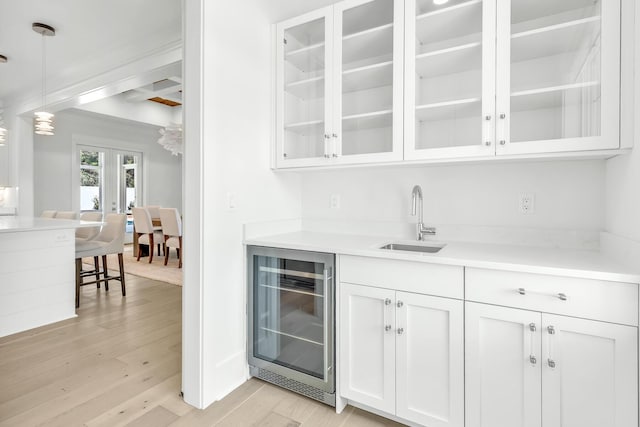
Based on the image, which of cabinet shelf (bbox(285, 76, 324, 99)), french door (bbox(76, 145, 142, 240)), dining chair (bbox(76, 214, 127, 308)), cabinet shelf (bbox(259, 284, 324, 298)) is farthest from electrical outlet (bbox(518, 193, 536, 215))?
french door (bbox(76, 145, 142, 240))

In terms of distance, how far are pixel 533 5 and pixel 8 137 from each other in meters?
7.22

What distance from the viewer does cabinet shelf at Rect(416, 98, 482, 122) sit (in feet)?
5.62

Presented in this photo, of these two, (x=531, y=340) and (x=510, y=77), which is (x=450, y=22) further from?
(x=531, y=340)

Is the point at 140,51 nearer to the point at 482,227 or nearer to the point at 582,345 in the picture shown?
the point at 482,227

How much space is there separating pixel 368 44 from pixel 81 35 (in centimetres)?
318

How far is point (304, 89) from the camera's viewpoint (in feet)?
7.37

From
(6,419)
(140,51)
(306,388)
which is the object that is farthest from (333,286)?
(140,51)

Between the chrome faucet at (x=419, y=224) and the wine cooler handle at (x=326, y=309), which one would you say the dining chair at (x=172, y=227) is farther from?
the chrome faucet at (x=419, y=224)

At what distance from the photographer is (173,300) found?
3.69 m

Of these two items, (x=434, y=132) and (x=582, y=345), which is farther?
(x=434, y=132)

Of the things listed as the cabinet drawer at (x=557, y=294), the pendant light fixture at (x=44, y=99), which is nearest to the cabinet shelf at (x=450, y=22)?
the cabinet drawer at (x=557, y=294)

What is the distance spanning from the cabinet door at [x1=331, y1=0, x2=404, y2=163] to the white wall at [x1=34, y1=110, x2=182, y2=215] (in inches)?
252

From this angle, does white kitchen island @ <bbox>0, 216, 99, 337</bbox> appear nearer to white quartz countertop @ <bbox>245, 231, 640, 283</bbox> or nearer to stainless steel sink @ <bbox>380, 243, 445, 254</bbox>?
white quartz countertop @ <bbox>245, 231, 640, 283</bbox>

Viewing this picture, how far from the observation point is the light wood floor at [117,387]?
174 centimetres
